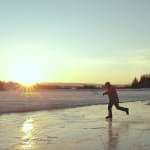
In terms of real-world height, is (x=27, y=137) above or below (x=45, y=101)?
below

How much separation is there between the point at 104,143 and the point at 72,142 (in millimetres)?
856

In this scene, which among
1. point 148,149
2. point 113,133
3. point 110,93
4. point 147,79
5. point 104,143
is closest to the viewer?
point 148,149

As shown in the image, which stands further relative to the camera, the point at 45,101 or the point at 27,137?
the point at 45,101

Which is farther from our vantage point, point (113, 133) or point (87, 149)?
point (113, 133)

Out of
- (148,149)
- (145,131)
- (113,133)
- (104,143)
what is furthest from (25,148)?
(145,131)

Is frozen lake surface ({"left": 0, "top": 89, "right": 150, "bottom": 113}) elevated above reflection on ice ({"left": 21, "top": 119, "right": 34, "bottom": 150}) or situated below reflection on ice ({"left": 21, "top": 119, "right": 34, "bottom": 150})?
above

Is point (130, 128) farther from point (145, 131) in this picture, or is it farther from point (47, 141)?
point (47, 141)

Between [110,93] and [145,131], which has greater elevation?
[110,93]

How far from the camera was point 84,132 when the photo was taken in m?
12.9

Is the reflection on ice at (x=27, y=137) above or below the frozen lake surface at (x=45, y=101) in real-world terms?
below

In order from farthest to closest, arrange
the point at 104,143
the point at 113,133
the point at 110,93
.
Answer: the point at 110,93 → the point at 113,133 → the point at 104,143

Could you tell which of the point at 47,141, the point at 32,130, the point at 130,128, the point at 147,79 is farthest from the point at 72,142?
the point at 147,79

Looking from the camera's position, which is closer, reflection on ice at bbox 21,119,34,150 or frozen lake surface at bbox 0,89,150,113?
reflection on ice at bbox 21,119,34,150

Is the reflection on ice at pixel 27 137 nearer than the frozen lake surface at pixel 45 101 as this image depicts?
Yes
